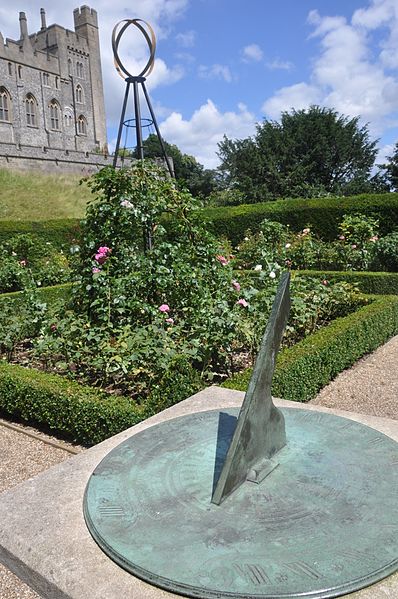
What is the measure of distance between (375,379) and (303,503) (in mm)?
3899

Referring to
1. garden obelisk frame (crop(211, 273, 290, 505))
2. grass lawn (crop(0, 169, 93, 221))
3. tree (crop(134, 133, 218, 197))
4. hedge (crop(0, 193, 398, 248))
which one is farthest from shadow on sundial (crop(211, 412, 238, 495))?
tree (crop(134, 133, 218, 197))

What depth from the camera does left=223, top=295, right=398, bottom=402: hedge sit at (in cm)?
436

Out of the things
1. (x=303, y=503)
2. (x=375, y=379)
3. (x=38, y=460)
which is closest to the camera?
(x=303, y=503)

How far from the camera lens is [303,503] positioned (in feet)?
5.93

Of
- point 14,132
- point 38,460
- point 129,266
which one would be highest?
point 14,132

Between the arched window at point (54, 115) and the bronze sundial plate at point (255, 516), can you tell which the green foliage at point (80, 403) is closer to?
the bronze sundial plate at point (255, 516)

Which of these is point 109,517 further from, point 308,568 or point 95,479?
point 308,568

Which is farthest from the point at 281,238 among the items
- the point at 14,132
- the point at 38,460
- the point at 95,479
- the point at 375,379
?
the point at 14,132

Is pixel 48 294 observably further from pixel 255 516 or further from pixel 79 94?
pixel 79 94

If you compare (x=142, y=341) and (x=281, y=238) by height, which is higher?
(x=281, y=238)

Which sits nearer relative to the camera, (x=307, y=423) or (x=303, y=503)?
(x=303, y=503)

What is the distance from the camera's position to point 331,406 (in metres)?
4.72

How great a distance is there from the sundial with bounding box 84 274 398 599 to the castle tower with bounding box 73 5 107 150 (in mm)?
44943

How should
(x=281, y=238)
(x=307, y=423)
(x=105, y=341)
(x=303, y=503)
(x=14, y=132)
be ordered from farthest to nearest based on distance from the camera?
(x=14, y=132) < (x=281, y=238) < (x=105, y=341) < (x=307, y=423) < (x=303, y=503)
